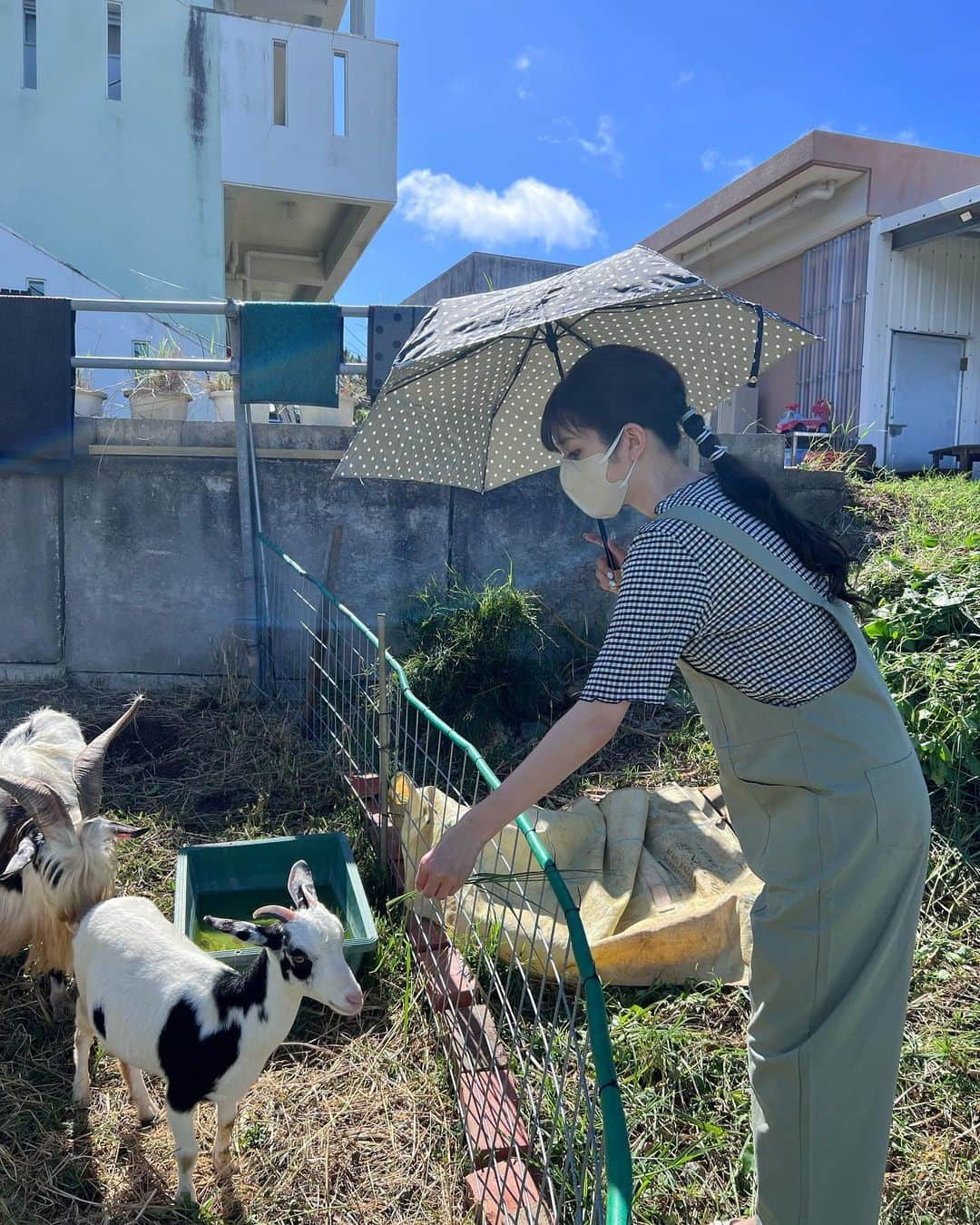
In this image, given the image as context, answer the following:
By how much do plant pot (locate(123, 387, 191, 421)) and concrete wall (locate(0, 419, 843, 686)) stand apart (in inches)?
6.6

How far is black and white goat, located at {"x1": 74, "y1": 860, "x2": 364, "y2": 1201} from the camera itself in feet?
7.52

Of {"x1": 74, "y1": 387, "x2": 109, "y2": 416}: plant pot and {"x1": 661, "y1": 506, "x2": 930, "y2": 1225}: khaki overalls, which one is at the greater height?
{"x1": 74, "y1": 387, "x2": 109, "y2": 416}: plant pot

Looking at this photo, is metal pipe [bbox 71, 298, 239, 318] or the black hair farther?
metal pipe [bbox 71, 298, 239, 318]

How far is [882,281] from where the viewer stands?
36.1 ft

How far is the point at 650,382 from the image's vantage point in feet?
6.16

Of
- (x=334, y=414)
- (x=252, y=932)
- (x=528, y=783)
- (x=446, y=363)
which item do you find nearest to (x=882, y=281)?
(x=334, y=414)

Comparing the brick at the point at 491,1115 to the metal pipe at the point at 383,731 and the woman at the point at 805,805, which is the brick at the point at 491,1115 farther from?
the metal pipe at the point at 383,731

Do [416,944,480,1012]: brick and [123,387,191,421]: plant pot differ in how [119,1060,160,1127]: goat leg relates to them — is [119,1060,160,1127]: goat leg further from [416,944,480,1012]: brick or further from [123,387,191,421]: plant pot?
[123,387,191,421]: plant pot

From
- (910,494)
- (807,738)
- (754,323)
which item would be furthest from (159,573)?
(910,494)

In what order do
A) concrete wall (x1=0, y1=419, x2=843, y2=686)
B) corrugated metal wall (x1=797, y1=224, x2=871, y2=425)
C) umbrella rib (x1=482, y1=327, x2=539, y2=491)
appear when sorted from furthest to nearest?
corrugated metal wall (x1=797, y1=224, x2=871, y2=425)
concrete wall (x1=0, y1=419, x2=843, y2=686)
umbrella rib (x1=482, y1=327, x2=539, y2=491)

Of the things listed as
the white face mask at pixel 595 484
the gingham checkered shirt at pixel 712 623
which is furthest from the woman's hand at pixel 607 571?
the gingham checkered shirt at pixel 712 623

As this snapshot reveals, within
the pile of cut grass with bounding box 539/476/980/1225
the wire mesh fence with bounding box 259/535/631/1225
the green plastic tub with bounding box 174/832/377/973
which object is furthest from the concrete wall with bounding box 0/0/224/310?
the pile of cut grass with bounding box 539/476/980/1225

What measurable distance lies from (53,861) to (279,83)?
12.6m

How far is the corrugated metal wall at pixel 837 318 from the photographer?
11.2 m
